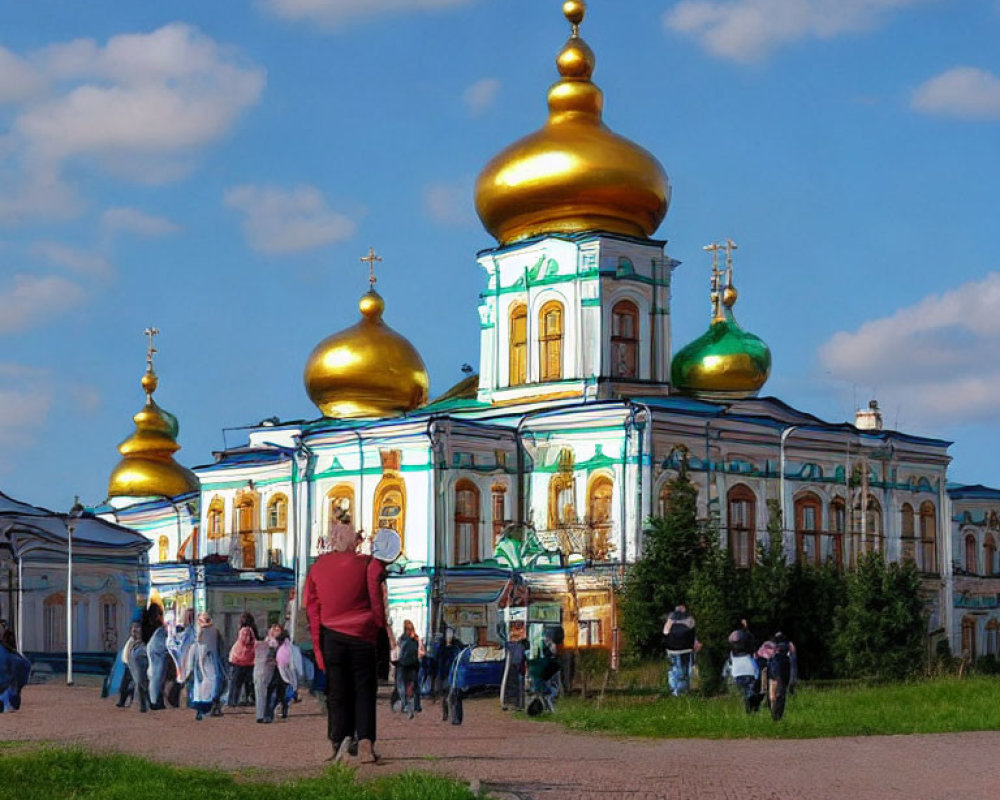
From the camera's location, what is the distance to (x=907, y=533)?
40.3 meters

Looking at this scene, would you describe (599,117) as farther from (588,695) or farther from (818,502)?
(588,695)

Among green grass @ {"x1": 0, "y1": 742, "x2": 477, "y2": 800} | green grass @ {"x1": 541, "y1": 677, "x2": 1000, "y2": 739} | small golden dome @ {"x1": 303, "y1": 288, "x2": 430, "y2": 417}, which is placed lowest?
green grass @ {"x1": 541, "y1": 677, "x2": 1000, "y2": 739}

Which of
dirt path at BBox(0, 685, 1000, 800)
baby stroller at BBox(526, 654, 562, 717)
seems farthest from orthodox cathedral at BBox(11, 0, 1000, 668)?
dirt path at BBox(0, 685, 1000, 800)

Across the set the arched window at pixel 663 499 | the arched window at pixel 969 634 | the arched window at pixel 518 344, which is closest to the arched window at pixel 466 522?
the arched window at pixel 518 344

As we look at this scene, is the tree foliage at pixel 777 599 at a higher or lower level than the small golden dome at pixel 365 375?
lower

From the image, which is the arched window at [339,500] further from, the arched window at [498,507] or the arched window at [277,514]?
the arched window at [498,507]

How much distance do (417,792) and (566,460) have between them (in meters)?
25.8

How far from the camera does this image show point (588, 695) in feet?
80.7

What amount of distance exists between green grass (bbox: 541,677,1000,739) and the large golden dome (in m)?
17.1

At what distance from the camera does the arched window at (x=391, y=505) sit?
36.3 metres

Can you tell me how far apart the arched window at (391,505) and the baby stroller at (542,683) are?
48.1 ft

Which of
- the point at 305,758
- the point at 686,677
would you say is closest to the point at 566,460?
the point at 686,677

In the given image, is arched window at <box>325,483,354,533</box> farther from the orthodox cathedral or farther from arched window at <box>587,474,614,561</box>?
arched window at <box>587,474,614,561</box>

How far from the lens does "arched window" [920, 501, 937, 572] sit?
133 feet
